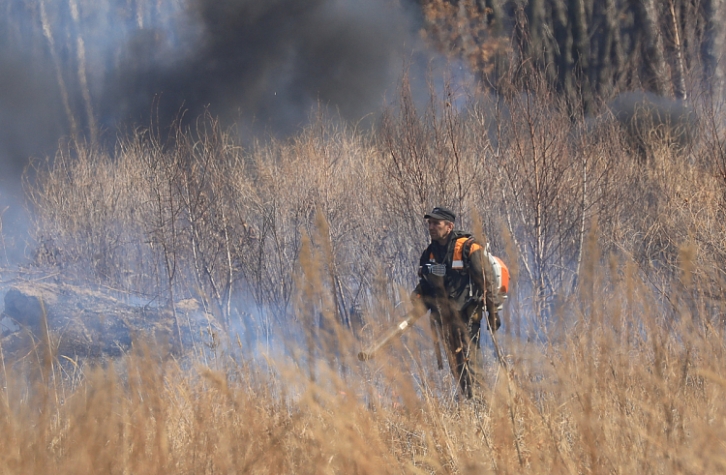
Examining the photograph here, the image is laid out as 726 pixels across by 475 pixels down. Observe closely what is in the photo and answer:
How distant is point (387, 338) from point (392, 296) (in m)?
1.92

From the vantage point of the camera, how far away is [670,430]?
204 centimetres

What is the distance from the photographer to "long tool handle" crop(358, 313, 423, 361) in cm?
306

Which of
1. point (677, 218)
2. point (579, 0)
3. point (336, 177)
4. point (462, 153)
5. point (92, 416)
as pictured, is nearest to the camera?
point (92, 416)

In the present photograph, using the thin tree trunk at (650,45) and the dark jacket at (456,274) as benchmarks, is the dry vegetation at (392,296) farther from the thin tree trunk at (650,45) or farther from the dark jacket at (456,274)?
the thin tree trunk at (650,45)

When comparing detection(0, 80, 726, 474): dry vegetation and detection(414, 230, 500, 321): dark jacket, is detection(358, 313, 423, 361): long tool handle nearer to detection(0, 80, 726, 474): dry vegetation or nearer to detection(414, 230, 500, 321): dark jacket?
detection(0, 80, 726, 474): dry vegetation

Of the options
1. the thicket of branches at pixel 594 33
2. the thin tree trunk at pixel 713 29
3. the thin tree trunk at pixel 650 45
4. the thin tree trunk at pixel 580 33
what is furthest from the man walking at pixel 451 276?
the thin tree trunk at pixel 713 29

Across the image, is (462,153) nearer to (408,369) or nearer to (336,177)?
(336,177)

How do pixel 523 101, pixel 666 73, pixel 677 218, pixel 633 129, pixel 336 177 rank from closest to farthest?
pixel 523 101, pixel 677 218, pixel 336 177, pixel 633 129, pixel 666 73

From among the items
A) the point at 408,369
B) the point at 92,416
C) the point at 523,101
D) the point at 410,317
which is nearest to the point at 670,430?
the point at 408,369

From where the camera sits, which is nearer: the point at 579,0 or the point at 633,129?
the point at 633,129

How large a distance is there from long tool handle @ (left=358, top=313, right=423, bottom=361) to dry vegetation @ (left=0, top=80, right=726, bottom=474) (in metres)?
0.06

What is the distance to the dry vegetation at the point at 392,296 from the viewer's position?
7.41 feet

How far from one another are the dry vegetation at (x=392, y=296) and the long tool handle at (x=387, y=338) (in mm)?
61

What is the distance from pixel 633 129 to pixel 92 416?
9.58 m
